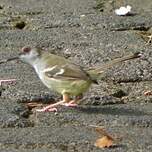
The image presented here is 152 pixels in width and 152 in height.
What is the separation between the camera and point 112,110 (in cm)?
559

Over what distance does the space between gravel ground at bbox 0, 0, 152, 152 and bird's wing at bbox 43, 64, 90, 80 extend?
217 mm

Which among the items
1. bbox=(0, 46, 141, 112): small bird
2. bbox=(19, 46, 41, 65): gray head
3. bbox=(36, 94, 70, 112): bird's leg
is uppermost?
bbox=(19, 46, 41, 65): gray head

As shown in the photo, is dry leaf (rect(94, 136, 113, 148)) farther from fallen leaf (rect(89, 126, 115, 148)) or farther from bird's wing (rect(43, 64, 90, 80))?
bird's wing (rect(43, 64, 90, 80))

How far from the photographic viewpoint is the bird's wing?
18.8 feet

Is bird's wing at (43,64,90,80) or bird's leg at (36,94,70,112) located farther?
bird's wing at (43,64,90,80)

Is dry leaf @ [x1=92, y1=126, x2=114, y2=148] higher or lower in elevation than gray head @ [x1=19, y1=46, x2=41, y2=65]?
lower

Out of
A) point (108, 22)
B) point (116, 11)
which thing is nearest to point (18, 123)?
point (108, 22)

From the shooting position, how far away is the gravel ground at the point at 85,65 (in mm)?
4949

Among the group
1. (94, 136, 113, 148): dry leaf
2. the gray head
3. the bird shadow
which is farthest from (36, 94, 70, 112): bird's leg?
(94, 136, 113, 148): dry leaf

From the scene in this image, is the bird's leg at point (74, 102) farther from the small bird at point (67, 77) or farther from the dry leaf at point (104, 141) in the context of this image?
the dry leaf at point (104, 141)

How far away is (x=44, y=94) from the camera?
599 cm

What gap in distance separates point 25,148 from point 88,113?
2.99ft

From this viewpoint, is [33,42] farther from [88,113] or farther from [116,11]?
[88,113]

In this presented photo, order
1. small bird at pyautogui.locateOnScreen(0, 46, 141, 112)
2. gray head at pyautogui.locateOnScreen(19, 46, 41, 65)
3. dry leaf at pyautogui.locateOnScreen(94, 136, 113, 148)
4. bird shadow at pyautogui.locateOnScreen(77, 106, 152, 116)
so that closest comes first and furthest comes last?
dry leaf at pyautogui.locateOnScreen(94, 136, 113, 148)
bird shadow at pyautogui.locateOnScreen(77, 106, 152, 116)
small bird at pyautogui.locateOnScreen(0, 46, 141, 112)
gray head at pyautogui.locateOnScreen(19, 46, 41, 65)
